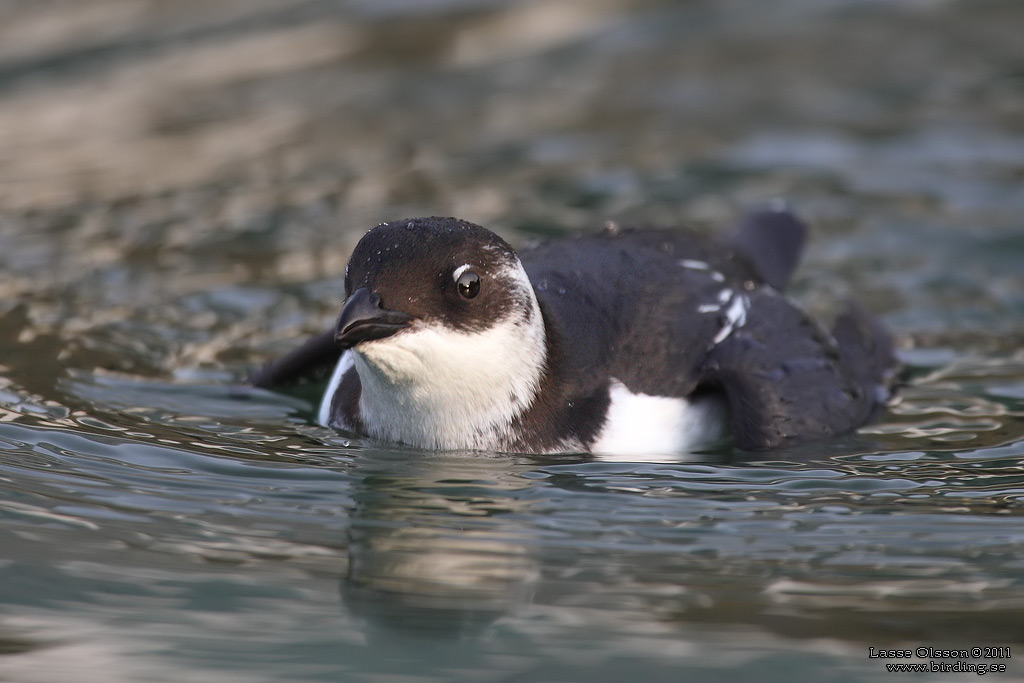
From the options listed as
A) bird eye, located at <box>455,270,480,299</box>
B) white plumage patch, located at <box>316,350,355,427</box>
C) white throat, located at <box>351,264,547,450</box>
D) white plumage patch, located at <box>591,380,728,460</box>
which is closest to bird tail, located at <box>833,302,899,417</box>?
white plumage patch, located at <box>591,380,728,460</box>

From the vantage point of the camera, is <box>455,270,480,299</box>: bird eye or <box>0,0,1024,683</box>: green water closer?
<box>0,0,1024,683</box>: green water

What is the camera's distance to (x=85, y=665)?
4.27 m

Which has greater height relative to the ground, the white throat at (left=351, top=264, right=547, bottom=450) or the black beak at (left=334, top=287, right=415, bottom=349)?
the black beak at (left=334, top=287, right=415, bottom=349)

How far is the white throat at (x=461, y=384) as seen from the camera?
5.72 m

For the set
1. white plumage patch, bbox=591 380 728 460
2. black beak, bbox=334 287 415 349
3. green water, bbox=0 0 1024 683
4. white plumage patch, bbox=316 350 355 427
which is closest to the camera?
green water, bbox=0 0 1024 683

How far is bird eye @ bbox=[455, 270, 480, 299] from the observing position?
5.64 meters

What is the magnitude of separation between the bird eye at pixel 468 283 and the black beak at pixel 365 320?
26cm

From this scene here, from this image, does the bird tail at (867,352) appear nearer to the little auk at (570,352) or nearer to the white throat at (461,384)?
the little auk at (570,352)

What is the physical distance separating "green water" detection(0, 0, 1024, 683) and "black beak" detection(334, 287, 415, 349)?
660 millimetres

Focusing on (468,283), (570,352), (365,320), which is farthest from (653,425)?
(365,320)

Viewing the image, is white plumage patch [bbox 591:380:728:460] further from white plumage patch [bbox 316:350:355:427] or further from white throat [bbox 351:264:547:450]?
white plumage patch [bbox 316:350:355:427]

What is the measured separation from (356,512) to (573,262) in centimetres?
180

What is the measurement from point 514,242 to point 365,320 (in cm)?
469

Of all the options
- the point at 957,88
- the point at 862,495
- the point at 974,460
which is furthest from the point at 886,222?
the point at 862,495
